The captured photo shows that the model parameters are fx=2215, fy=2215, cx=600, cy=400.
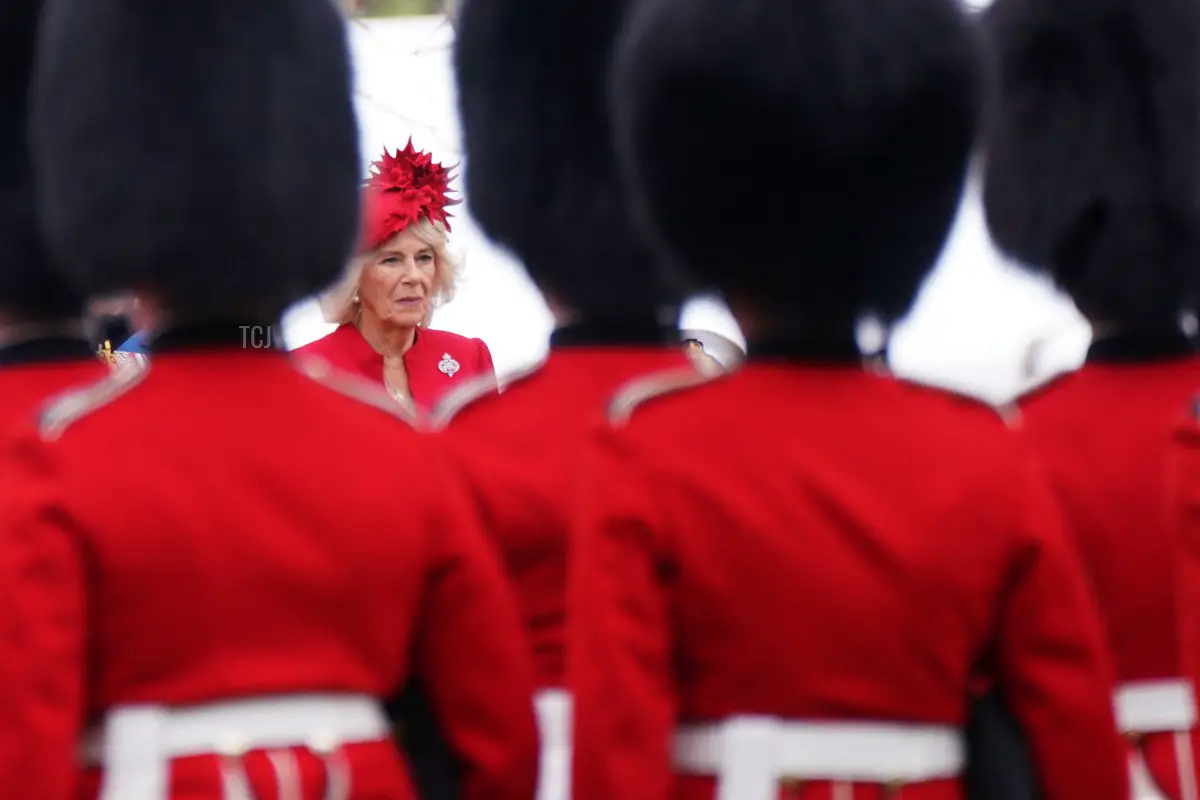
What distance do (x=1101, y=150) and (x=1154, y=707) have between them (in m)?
0.76

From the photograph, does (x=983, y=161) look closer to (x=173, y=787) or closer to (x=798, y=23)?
(x=798, y=23)

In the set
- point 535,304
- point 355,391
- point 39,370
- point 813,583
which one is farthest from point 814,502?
point 535,304

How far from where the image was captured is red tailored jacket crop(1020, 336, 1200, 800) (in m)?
2.51

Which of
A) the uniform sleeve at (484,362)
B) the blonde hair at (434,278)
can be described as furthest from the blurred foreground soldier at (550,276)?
the uniform sleeve at (484,362)

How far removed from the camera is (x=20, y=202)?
2.65m

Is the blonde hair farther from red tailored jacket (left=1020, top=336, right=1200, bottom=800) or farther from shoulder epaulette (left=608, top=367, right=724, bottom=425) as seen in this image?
shoulder epaulette (left=608, top=367, right=724, bottom=425)

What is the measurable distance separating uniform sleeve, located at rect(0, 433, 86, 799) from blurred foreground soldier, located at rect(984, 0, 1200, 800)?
115 cm

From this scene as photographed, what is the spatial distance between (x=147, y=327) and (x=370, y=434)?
25 centimetres

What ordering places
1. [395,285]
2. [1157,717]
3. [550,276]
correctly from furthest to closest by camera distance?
[395,285], [550,276], [1157,717]

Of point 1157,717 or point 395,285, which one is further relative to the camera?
point 395,285

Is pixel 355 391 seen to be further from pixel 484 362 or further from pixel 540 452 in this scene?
pixel 484 362

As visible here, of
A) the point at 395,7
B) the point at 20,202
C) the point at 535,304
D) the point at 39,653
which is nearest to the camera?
the point at 39,653

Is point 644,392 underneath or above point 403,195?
underneath

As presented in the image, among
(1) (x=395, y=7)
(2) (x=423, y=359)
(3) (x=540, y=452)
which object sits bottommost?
(3) (x=540, y=452)
